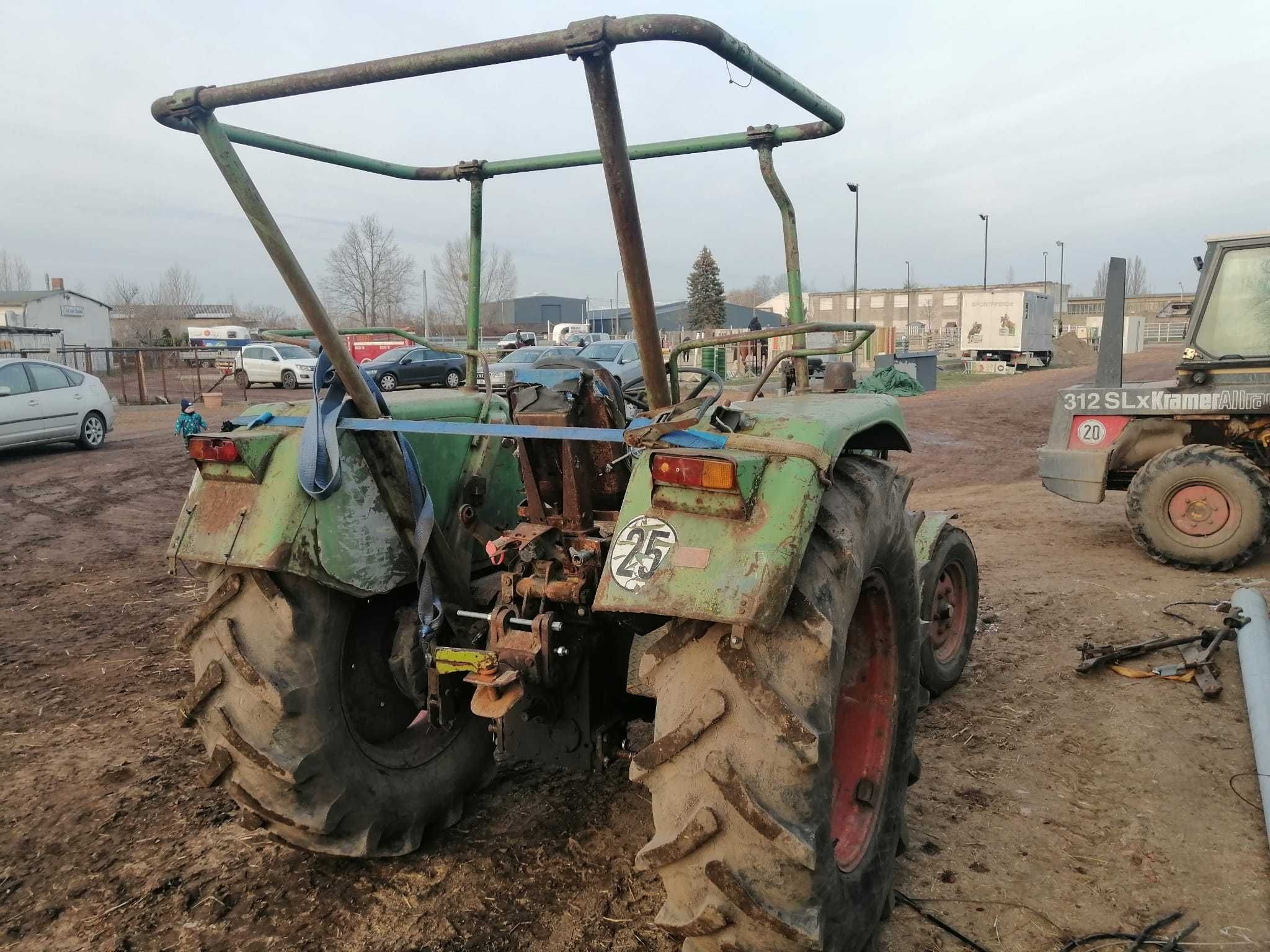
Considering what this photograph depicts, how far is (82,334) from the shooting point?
53812 mm

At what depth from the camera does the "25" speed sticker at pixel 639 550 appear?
2205 millimetres

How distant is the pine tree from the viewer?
184 ft

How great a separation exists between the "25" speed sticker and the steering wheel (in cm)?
47

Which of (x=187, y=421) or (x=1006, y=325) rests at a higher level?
(x=1006, y=325)

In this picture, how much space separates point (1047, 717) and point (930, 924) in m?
1.79

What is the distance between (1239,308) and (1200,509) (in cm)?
157

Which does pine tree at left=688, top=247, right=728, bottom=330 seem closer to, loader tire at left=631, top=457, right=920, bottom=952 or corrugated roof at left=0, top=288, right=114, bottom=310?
corrugated roof at left=0, top=288, right=114, bottom=310

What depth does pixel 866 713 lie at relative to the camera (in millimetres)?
3105


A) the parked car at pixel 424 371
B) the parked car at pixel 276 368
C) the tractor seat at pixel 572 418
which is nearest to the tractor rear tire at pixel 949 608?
the tractor seat at pixel 572 418

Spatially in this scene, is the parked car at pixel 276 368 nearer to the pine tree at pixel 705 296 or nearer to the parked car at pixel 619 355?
the parked car at pixel 619 355

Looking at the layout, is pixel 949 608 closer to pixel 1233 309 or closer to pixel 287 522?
pixel 287 522

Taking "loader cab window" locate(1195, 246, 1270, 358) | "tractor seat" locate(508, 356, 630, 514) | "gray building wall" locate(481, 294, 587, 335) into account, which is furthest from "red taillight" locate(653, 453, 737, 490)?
"gray building wall" locate(481, 294, 587, 335)

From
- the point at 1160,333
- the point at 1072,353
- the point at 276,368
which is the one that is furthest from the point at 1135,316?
the point at 276,368

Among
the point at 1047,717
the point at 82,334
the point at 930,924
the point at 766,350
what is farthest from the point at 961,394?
the point at 82,334
